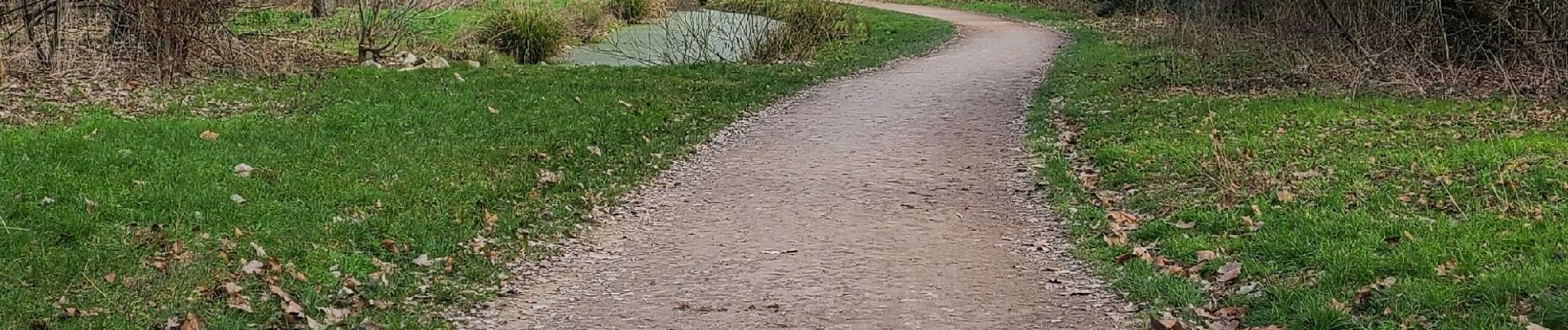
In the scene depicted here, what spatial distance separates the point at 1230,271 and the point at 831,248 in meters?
1.96

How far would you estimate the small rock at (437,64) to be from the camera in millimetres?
17578

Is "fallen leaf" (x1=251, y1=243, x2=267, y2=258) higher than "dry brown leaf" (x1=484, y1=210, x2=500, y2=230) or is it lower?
higher

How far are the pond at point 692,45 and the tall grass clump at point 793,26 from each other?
0.14 m

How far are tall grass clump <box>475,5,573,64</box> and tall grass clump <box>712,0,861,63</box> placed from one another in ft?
8.98

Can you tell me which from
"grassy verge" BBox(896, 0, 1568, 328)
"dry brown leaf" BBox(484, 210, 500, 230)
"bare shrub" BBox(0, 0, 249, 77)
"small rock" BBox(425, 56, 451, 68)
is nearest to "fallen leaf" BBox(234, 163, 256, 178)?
"dry brown leaf" BBox(484, 210, 500, 230)

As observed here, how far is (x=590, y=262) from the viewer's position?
22.8ft

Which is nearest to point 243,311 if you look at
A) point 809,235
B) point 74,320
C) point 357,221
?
point 74,320

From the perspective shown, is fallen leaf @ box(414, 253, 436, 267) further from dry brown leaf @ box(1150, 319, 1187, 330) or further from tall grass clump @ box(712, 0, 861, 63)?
tall grass clump @ box(712, 0, 861, 63)

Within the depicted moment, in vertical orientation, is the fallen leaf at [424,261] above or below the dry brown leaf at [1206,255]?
below

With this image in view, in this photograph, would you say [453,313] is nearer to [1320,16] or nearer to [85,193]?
[85,193]

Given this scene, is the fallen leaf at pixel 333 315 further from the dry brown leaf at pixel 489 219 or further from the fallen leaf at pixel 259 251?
the dry brown leaf at pixel 489 219

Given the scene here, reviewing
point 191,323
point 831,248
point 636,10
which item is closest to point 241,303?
point 191,323

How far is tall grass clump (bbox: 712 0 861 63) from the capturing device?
65.8 ft

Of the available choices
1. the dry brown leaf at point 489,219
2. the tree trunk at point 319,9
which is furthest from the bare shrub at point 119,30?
the tree trunk at point 319,9
